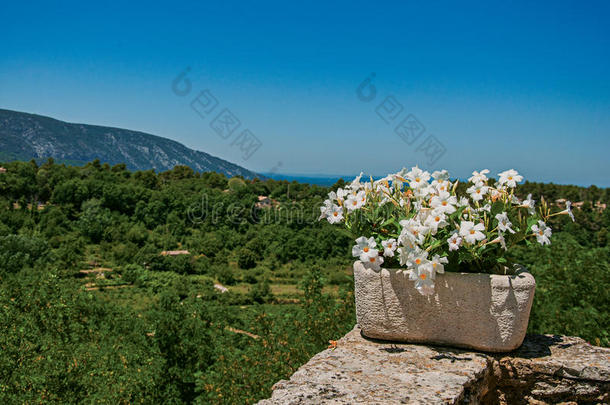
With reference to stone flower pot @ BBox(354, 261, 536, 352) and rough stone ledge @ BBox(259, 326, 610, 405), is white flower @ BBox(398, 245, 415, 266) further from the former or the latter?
rough stone ledge @ BBox(259, 326, 610, 405)

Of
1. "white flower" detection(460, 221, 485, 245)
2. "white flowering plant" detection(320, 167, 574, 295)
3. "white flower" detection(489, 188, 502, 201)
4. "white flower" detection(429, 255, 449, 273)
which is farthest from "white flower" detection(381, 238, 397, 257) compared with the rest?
"white flower" detection(489, 188, 502, 201)

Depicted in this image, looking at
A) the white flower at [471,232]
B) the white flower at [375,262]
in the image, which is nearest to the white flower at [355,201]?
the white flower at [375,262]

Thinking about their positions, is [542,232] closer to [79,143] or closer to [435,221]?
[435,221]

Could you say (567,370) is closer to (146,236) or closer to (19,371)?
(19,371)

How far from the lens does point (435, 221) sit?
7.29 ft

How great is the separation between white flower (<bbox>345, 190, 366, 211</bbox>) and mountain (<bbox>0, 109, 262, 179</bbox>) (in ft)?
254

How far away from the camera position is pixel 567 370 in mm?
2158

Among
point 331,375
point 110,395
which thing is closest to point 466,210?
point 331,375

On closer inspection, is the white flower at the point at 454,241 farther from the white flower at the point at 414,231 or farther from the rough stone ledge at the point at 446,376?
the rough stone ledge at the point at 446,376

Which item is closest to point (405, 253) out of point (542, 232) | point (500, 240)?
point (500, 240)

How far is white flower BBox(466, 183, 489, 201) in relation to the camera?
2428 mm

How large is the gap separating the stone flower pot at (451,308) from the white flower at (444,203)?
1.10 feet

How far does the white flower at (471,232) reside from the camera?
7.01ft

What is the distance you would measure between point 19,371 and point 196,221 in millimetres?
53115
